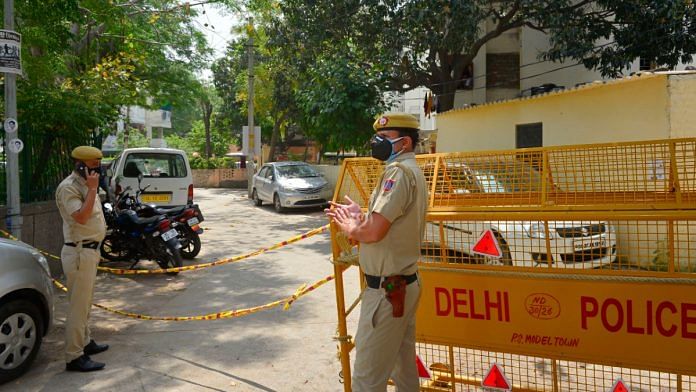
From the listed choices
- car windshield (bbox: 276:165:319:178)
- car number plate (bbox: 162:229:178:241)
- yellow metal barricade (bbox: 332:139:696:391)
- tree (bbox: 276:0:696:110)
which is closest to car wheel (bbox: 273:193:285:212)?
car windshield (bbox: 276:165:319:178)

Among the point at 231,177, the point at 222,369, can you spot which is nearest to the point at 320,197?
the point at 222,369

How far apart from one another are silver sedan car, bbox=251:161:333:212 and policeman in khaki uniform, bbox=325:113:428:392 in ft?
42.5

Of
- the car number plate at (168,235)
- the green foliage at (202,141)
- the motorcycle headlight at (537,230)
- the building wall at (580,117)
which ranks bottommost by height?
the car number plate at (168,235)

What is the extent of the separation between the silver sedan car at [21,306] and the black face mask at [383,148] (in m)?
2.89

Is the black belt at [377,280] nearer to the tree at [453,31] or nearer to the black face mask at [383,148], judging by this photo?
the black face mask at [383,148]

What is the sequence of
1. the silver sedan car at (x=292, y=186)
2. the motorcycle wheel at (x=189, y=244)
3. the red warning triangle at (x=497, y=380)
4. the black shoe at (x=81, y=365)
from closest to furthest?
1. the red warning triangle at (x=497, y=380)
2. the black shoe at (x=81, y=365)
3. the motorcycle wheel at (x=189, y=244)
4. the silver sedan car at (x=292, y=186)

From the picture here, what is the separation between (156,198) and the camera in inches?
408

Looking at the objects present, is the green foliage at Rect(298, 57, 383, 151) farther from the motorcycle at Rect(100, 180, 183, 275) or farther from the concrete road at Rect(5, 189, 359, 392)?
the motorcycle at Rect(100, 180, 183, 275)

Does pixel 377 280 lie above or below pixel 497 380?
above

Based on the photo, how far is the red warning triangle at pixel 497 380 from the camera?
3.33m

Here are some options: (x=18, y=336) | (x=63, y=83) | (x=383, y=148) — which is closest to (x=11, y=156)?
(x=18, y=336)

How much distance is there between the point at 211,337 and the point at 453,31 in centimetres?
991

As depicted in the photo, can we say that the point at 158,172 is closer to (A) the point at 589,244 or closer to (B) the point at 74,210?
(B) the point at 74,210

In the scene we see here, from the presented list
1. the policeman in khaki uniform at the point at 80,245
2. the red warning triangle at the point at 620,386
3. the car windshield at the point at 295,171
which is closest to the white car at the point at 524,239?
the red warning triangle at the point at 620,386
